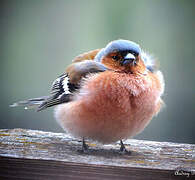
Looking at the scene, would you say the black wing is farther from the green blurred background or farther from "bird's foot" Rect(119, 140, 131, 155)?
the green blurred background

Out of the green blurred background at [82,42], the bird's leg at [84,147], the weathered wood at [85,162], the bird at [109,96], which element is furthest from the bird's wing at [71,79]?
the green blurred background at [82,42]

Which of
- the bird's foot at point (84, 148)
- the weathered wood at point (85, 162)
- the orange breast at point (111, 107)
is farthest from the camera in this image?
the orange breast at point (111, 107)

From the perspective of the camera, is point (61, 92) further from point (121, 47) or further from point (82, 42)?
point (82, 42)

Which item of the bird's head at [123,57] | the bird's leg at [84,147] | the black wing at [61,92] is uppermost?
the bird's head at [123,57]

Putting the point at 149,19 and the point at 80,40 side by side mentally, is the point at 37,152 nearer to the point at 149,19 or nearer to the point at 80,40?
the point at 80,40

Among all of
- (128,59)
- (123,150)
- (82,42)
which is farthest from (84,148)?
(82,42)

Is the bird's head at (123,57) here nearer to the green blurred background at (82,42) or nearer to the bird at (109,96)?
the bird at (109,96)
